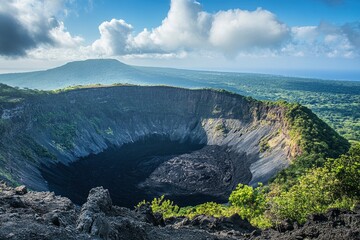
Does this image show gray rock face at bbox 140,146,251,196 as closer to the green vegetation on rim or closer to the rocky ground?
the green vegetation on rim

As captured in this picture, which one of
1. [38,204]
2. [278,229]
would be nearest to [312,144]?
[278,229]

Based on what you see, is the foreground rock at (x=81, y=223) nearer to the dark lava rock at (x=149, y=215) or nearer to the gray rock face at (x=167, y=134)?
the dark lava rock at (x=149, y=215)

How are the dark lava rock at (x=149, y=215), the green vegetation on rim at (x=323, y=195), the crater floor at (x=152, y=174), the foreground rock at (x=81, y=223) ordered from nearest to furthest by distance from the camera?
the foreground rock at (x=81, y=223) < the dark lava rock at (x=149, y=215) < the green vegetation on rim at (x=323, y=195) < the crater floor at (x=152, y=174)

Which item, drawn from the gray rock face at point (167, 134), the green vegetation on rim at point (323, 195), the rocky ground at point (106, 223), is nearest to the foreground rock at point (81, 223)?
the rocky ground at point (106, 223)

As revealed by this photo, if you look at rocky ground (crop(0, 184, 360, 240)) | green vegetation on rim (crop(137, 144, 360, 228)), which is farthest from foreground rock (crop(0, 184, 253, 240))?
green vegetation on rim (crop(137, 144, 360, 228))

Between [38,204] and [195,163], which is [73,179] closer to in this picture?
[195,163]
